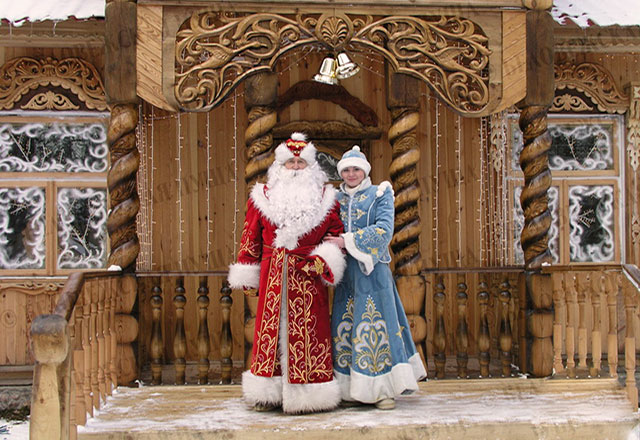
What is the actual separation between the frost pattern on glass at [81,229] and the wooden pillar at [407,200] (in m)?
3.28

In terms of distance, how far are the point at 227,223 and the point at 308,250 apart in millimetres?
2879

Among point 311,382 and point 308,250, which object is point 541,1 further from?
point 311,382

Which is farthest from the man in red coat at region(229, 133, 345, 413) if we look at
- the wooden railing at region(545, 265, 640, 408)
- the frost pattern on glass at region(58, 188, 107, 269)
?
the frost pattern on glass at region(58, 188, 107, 269)

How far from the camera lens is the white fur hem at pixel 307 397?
4.50 m

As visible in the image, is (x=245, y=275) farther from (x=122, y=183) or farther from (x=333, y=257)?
(x=122, y=183)

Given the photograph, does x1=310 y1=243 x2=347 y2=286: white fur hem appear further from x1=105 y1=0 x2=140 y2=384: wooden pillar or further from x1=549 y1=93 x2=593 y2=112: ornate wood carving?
→ x1=549 y1=93 x2=593 y2=112: ornate wood carving

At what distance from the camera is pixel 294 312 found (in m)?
4.54

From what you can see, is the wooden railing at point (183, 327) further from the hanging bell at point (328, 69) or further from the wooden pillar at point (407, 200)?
the hanging bell at point (328, 69)

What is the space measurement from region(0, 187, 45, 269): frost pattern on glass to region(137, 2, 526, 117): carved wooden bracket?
2444mm

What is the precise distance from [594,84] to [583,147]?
2.16 ft

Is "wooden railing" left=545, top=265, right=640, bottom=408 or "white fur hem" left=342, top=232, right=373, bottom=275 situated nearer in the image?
"white fur hem" left=342, top=232, right=373, bottom=275

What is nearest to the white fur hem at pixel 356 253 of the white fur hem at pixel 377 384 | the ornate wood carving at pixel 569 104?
the white fur hem at pixel 377 384

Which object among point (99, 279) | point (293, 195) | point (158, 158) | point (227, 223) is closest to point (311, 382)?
point (293, 195)

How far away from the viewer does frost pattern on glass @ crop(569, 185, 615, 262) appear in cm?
752
